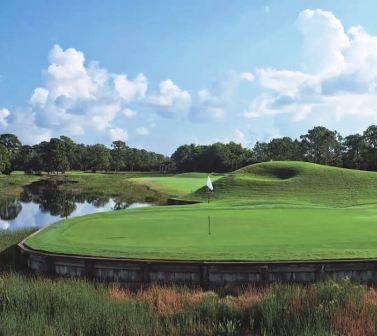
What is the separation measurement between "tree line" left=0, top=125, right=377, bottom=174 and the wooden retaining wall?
91506mm

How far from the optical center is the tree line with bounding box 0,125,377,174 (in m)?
113

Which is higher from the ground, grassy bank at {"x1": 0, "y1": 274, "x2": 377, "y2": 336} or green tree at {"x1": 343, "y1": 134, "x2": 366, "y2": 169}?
green tree at {"x1": 343, "y1": 134, "x2": 366, "y2": 169}

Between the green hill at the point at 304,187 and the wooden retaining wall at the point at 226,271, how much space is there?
24733mm

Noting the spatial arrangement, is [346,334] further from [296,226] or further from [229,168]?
[229,168]

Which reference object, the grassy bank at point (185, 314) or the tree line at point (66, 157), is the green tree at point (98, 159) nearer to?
the tree line at point (66, 157)


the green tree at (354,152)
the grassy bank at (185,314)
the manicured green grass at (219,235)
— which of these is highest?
the green tree at (354,152)

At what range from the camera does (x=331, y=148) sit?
392 feet

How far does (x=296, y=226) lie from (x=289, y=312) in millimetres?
12146

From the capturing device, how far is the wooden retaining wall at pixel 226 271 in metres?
13.6

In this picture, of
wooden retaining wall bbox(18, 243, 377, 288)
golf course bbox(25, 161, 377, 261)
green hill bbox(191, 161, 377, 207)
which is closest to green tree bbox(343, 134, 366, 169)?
green hill bbox(191, 161, 377, 207)

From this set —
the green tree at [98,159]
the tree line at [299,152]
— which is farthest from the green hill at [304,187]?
the green tree at [98,159]

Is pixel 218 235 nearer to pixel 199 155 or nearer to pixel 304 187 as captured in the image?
pixel 304 187

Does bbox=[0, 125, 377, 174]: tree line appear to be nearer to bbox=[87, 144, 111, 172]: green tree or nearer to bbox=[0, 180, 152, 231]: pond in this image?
bbox=[87, 144, 111, 172]: green tree

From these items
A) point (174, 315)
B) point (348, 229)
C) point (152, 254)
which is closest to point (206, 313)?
point (174, 315)
